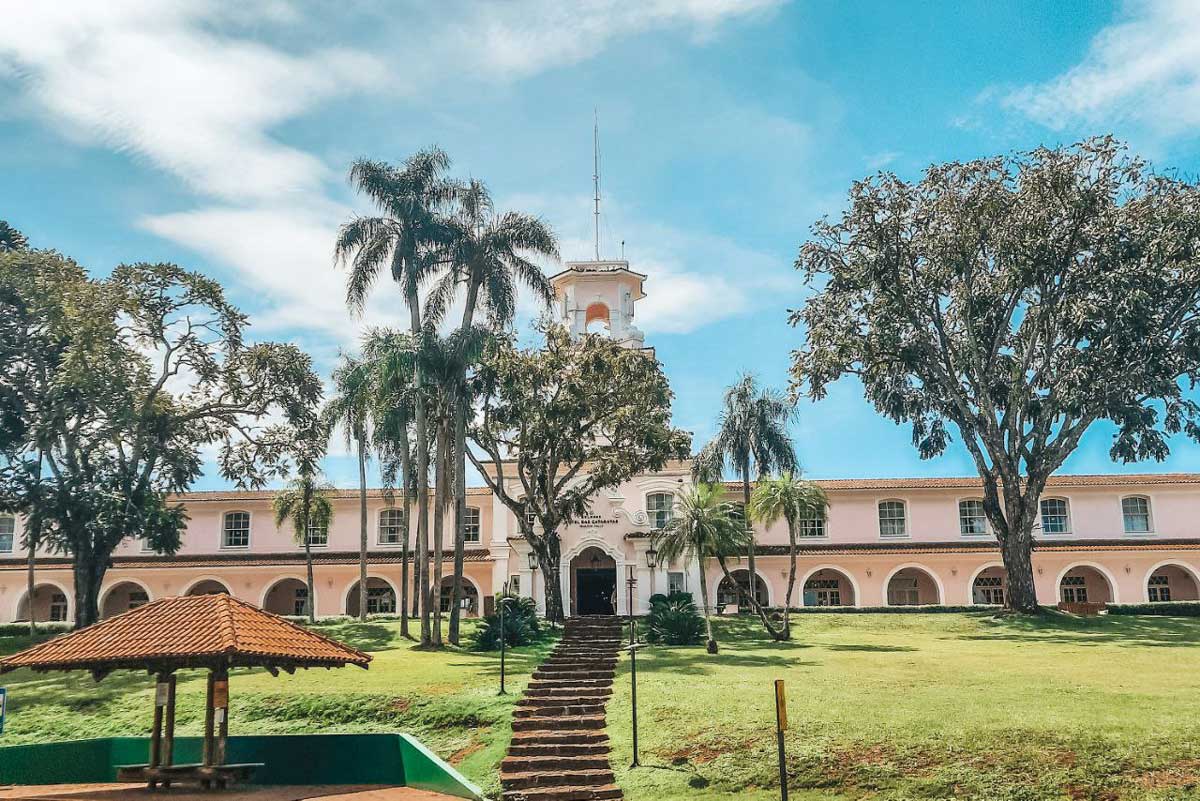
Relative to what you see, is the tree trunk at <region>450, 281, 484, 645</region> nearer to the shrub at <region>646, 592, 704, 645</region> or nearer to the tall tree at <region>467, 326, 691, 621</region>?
the tall tree at <region>467, 326, 691, 621</region>

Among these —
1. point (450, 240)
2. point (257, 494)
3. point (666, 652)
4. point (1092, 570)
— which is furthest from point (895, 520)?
point (257, 494)

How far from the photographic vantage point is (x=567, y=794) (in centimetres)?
1845

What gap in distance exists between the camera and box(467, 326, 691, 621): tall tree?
1471 inches

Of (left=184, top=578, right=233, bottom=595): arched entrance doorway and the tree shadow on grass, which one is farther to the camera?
(left=184, top=578, right=233, bottom=595): arched entrance doorway

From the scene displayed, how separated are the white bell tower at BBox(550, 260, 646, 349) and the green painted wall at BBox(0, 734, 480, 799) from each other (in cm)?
2876

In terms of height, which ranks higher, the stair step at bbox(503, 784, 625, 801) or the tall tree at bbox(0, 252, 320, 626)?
the tall tree at bbox(0, 252, 320, 626)

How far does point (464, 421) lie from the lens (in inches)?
1366

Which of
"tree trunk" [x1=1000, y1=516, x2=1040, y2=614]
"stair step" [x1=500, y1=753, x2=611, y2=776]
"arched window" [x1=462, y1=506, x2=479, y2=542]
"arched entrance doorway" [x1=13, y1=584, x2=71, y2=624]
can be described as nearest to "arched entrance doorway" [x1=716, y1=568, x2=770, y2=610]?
"tree trunk" [x1=1000, y1=516, x2=1040, y2=614]

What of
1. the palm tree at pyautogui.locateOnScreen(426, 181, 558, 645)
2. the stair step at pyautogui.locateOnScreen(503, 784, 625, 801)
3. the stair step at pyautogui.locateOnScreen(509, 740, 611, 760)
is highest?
the palm tree at pyautogui.locateOnScreen(426, 181, 558, 645)

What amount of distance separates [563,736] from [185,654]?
7.35 m

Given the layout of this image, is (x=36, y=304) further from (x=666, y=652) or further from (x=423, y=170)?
(x=666, y=652)

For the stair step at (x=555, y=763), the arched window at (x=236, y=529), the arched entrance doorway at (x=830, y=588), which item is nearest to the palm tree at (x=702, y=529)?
the stair step at (x=555, y=763)

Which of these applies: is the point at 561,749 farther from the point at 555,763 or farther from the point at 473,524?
the point at 473,524

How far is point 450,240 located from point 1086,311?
804 inches
